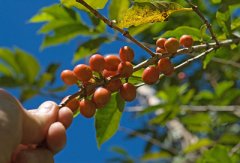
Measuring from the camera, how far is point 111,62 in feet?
4.24

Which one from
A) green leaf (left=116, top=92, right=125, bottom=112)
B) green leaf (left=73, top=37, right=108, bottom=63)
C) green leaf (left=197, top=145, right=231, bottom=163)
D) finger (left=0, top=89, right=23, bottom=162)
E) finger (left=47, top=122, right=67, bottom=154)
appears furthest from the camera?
green leaf (left=73, top=37, right=108, bottom=63)

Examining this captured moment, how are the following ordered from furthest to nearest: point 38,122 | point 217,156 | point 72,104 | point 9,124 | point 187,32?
1. point 217,156
2. point 187,32
3. point 72,104
4. point 38,122
5. point 9,124

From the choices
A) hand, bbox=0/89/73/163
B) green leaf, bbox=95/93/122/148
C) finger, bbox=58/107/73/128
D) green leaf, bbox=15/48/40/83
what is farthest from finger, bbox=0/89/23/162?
green leaf, bbox=15/48/40/83

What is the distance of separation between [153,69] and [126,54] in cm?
8

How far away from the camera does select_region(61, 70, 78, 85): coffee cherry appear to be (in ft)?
4.16

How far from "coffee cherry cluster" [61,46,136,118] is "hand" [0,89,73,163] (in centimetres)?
7

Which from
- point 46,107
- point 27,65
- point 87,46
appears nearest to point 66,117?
point 46,107

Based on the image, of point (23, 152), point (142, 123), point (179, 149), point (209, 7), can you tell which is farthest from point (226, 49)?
point (142, 123)

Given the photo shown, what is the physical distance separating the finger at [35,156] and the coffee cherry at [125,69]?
274 millimetres

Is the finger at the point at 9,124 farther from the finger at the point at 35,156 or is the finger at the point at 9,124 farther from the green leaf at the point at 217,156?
the green leaf at the point at 217,156

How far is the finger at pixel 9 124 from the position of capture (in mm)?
1012

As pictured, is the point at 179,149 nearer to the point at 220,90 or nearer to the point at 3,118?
the point at 220,90

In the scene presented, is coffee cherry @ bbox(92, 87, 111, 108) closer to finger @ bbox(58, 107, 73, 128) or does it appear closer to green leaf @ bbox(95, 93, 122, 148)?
finger @ bbox(58, 107, 73, 128)

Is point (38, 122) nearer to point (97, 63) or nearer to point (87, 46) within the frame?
point (97, 63)
